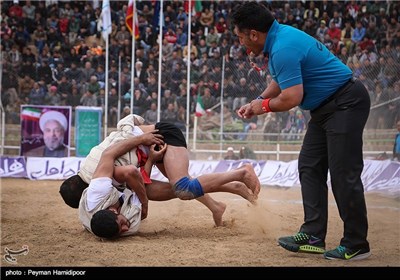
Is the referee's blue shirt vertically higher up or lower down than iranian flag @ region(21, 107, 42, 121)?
higher up

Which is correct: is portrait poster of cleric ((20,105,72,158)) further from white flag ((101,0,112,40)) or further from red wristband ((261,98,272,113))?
red wristband ((261,98,272,113))

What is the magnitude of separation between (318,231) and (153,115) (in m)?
9.26

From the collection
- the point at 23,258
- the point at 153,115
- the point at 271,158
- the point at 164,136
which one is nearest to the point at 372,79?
the point at 271,158

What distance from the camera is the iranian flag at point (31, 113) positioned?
44.6ft

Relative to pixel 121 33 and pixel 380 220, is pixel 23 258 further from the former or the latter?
pixel 121 33

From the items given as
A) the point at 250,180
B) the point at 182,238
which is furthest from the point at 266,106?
the point at 182,238

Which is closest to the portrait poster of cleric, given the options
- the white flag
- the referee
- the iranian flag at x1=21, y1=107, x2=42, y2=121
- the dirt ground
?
the iranian flag at x1=21, y1=107, x2=42, y2=121

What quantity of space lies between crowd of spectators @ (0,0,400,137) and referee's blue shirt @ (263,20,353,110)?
4.62m

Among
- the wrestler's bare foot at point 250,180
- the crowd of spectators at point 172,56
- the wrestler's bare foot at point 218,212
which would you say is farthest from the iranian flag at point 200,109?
the wrestler's bare foot at point 250,180

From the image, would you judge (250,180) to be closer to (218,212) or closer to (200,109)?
(218,212)

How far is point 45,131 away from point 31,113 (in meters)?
0.56

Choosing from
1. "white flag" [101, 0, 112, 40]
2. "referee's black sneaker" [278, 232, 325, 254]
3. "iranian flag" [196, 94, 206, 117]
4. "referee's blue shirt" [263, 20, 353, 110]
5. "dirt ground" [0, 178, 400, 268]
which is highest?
"white flag" [101, 0, 112, 40]

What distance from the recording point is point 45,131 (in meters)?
13.5

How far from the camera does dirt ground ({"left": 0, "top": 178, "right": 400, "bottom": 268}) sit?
4.58 metres
